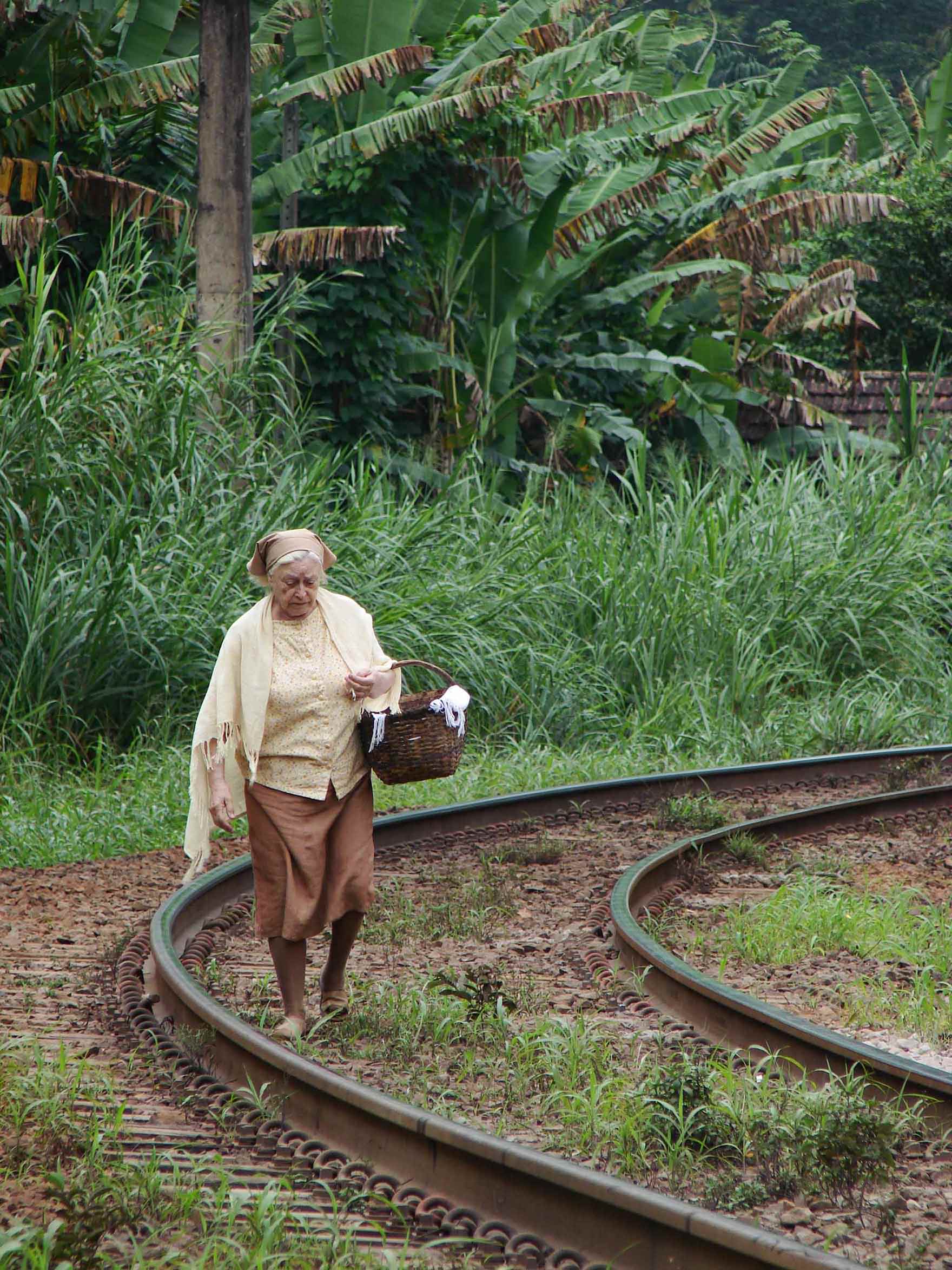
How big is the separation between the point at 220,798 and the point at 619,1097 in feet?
5.01

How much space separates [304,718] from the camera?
4746mm

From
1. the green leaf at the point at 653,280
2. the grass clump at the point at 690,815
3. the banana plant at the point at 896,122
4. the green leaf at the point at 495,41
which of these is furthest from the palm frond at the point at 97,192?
the banana plant at the point at 896,122

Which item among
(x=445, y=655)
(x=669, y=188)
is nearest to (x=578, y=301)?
(x=669, y=188)

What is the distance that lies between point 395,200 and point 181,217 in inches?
111

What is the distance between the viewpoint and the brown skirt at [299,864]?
4.73 meters

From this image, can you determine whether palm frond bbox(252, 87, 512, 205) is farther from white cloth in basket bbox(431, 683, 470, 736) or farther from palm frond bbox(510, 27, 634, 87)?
white cloth in basket bbox(431, 683, 470, 736)

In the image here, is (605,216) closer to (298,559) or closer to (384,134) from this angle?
(384,134)

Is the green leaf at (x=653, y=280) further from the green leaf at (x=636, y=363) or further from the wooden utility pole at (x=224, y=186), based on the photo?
the wooden utility pole at (x=224, y=186)

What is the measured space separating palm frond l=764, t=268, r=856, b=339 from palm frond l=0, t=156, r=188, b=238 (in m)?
8.91

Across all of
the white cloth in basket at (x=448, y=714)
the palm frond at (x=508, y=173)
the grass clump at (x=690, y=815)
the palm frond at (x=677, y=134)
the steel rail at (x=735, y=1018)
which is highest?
the palm frond at (x=677, y=134)

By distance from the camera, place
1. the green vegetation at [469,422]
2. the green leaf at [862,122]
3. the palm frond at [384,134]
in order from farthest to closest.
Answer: the green leaf at [862,122] → the palm frond at [384,134] → the green vegetation at [469,422]

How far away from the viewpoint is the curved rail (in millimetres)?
2965

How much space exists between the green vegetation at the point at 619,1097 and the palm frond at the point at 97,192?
9855mm

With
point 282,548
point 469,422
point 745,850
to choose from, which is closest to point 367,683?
point 282,548
